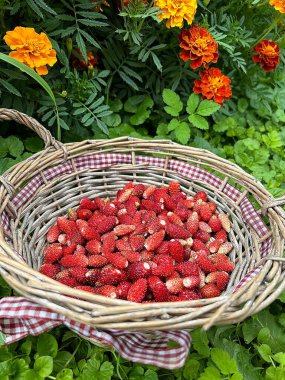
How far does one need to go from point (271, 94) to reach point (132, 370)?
1.34 meters

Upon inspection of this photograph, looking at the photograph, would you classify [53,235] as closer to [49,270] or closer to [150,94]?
[49,270]

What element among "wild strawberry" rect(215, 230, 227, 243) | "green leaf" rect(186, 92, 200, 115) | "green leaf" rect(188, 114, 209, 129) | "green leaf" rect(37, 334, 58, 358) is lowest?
"green leaf" rect(37, 334, 58, 358)

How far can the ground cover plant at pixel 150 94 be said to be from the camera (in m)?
0.99

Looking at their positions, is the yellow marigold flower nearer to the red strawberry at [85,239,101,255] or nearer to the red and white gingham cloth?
the red strawberry at [85,239,101,255]

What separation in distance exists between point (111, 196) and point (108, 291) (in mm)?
405

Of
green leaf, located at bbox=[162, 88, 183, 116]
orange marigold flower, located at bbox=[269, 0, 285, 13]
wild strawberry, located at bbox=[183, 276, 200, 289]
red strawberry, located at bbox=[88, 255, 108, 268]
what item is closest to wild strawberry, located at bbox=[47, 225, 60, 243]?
red strawberry, located at bbox=[88, 255, 108, 268]

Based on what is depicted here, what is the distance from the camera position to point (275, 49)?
61.3 inches

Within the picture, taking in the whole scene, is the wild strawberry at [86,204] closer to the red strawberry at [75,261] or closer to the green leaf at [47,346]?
the red strawberry at [75,261]

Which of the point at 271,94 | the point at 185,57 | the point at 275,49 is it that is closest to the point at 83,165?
the point at 185,57

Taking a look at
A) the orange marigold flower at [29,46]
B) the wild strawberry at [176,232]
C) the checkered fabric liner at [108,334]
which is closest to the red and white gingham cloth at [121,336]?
the checkered fabric liner at [108,334]

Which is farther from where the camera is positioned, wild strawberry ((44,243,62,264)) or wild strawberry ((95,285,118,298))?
wild strawberry ((44,243,62,264))

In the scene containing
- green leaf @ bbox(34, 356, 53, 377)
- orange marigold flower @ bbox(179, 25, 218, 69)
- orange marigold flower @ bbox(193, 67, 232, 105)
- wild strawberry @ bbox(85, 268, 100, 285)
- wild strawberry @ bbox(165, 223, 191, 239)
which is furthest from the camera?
orange marigold flower @ bbox(193, 67, 232, 105)

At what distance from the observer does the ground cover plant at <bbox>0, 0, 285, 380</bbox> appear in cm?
99

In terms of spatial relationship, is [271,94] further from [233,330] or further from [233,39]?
[233,330]
